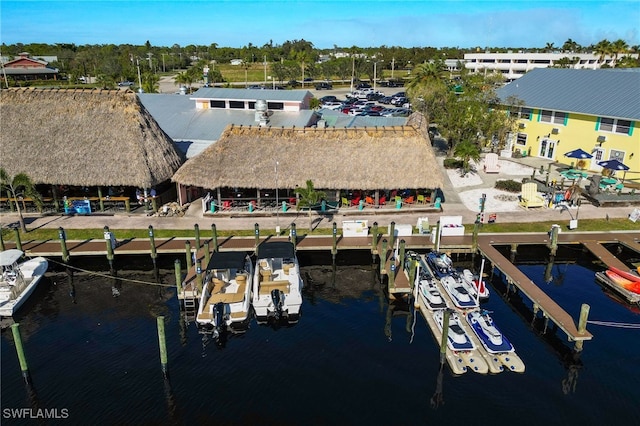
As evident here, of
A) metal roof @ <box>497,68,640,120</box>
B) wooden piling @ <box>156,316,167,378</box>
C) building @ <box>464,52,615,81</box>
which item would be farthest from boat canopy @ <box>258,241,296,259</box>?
building @ <box>464,52,615,81</box>

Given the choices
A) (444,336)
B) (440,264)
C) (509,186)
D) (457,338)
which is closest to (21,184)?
(440,264)

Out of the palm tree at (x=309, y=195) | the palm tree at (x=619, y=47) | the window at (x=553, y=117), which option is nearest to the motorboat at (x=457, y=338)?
the palm tree at (x=309, y=195)

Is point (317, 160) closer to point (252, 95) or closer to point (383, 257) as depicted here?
point (383, 257)

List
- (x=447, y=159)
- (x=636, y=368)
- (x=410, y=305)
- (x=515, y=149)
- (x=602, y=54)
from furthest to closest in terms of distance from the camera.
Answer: (x=602, y=54), (x=515, y=149), (x=447, y=159), (x=410, y=305), (x=636, y=368)

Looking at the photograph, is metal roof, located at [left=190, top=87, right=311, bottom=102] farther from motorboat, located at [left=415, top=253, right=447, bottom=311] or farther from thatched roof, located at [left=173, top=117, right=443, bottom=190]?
motorboat, located at [left=415, top=253, right=447, bottom=311]

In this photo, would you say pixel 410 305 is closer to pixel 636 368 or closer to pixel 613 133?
pixel 636 368

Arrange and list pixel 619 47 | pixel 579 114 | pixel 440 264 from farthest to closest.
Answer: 1. pixel 619 47
2. pixel 579 114
3. pixel 440 264

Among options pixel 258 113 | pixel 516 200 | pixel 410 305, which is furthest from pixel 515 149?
pixel 410 305

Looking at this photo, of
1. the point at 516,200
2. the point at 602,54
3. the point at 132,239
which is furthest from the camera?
the point at 602,54
